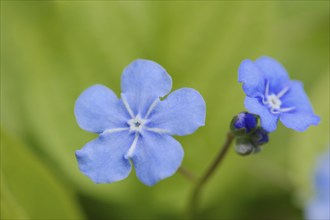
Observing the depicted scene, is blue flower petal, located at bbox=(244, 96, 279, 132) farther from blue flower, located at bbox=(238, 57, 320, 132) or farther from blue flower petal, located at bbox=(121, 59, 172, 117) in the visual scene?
blue flower petal, located at bbox=(121, 59, 172, 117)

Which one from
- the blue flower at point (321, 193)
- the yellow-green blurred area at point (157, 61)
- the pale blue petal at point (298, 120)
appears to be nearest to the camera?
the pale blue petal at point (298, 120)

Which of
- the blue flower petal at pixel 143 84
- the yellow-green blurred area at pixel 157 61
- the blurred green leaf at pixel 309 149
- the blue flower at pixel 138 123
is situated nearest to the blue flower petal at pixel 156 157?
the blue flower at pixel 138 123

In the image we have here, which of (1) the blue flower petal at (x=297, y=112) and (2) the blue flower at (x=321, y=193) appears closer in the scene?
(1) the blue flower petal at (x=297, y=112)

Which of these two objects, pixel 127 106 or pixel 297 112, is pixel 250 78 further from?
pixel 127 106

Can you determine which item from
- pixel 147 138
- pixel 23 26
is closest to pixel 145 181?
pixel 147 138

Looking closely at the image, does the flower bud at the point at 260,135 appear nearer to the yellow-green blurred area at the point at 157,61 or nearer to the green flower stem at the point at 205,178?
the green flower stem at the point at 205,178

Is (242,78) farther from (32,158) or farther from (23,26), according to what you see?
(23,26)

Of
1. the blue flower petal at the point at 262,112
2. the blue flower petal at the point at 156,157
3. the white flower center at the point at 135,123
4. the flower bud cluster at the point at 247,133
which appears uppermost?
the white flower center at the point at 135,123

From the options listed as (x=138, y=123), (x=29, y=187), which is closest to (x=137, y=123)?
(x=138, y=123)
